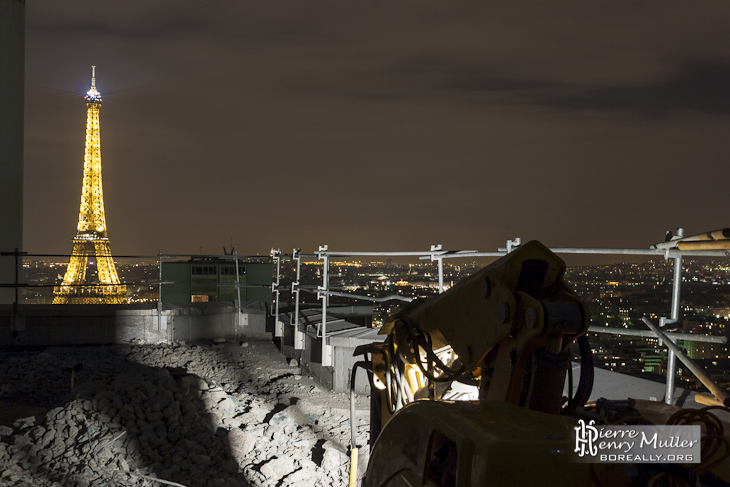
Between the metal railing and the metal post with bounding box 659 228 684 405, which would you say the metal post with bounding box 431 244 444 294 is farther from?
the metal post with bounding box 659 228 684 405

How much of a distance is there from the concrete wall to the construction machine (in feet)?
23.2

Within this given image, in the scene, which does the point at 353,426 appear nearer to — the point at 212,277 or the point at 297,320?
the point at 297,320

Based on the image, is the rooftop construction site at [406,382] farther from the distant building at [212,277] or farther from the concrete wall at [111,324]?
the distant building at [212,277]

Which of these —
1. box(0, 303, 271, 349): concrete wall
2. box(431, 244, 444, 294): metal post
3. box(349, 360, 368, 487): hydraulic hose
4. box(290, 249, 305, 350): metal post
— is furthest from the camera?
box(0, 303, 271, 349): concrete wall

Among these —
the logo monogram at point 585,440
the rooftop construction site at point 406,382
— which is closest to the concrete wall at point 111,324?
the rooftop construction site at point 406,382

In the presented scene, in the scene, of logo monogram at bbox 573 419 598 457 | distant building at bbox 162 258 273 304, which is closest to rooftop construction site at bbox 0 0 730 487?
logo monogram at bbox 573 419 598 457

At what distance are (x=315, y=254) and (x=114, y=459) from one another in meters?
3.41

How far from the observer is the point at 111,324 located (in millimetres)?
9336

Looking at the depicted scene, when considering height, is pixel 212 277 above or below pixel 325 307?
below

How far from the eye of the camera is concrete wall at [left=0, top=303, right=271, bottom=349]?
909 centimetres

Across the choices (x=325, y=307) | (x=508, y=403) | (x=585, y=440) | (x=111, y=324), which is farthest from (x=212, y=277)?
(x=585, y=440)

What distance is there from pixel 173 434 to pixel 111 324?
4622 millimetres

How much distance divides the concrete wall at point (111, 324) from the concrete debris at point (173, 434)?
2070 mm

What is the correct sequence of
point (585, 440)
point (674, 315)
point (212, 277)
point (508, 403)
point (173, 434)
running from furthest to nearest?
1. point (212, 277)
2. point (173, 434)
3. point (674, 315)
4. point (508, 403)
5. point (585, 440)
